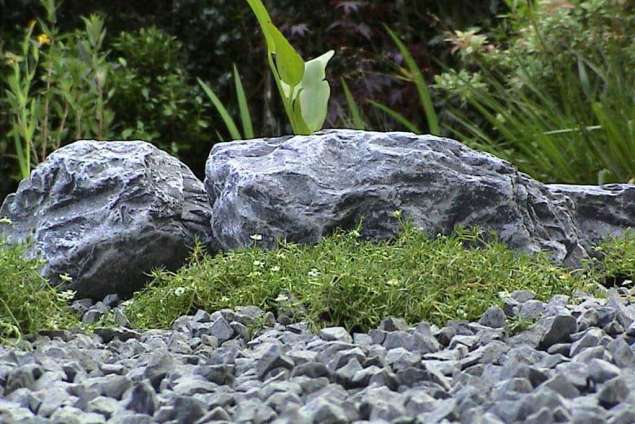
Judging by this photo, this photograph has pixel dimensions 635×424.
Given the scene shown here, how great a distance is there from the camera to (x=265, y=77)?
7430 millimetres

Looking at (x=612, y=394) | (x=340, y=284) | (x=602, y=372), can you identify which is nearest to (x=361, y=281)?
(x=340, y=284)

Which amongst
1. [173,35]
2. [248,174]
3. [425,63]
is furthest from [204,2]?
[248,174]

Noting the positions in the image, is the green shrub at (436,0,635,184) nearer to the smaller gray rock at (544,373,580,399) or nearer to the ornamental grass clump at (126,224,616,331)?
the ornamental grass clump at (126,224,616,331)

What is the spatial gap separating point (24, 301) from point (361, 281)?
867 mm

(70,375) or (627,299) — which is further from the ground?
(70,375)

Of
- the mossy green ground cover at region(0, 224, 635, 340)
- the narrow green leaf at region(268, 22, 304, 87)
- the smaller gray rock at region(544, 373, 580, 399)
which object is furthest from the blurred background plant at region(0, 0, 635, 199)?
the smaller gray rock at region(544, 373, 580, 399)

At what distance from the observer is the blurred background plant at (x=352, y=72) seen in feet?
15.8

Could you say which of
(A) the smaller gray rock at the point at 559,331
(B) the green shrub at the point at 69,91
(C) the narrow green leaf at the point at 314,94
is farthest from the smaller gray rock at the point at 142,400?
(B) the green shrub at the point at 69,91

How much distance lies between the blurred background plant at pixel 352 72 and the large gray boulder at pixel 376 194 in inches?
45.7

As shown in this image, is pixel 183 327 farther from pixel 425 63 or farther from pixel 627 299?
pixel 425 63

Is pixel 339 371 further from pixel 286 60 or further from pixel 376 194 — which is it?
pixel 286 60

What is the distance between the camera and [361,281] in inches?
105

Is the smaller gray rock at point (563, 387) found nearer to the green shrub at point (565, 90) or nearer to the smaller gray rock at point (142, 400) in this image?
the smaller gray rock at point (142, 400)

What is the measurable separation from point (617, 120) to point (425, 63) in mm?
2770
